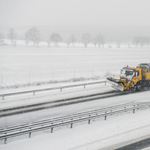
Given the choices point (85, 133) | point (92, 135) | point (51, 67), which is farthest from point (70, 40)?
point (92, 135)

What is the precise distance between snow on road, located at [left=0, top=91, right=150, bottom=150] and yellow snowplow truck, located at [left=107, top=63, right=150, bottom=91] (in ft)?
16.2

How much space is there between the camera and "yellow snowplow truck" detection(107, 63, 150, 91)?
16.3 meters

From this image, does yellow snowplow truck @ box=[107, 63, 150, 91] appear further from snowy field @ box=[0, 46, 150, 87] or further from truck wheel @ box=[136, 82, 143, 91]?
snowy field @ box=[0, 46, 150, 87]

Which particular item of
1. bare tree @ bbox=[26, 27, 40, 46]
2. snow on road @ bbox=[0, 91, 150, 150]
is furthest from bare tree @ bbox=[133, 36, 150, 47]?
snow on road @ bbox=[0, 91, 150, 150]

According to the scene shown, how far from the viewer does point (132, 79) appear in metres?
Answer: 16.3

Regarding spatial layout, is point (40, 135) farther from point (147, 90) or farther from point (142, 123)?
point (147, 90)


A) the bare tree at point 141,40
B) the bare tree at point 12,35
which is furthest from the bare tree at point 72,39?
the bare tree at point 141,40

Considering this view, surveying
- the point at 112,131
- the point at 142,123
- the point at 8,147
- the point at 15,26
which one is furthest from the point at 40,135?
the point at 15,26

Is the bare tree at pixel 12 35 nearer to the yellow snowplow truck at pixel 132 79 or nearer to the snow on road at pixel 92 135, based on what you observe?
the yellow snowplow truck at pixel 132 79

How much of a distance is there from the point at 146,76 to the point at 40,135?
1289 centimetres

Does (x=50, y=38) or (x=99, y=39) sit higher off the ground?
(x=99, y=39)

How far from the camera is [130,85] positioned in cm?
1647

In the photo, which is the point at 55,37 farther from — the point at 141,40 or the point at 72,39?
the point at 141,40

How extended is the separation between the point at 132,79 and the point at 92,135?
9.34 metres
